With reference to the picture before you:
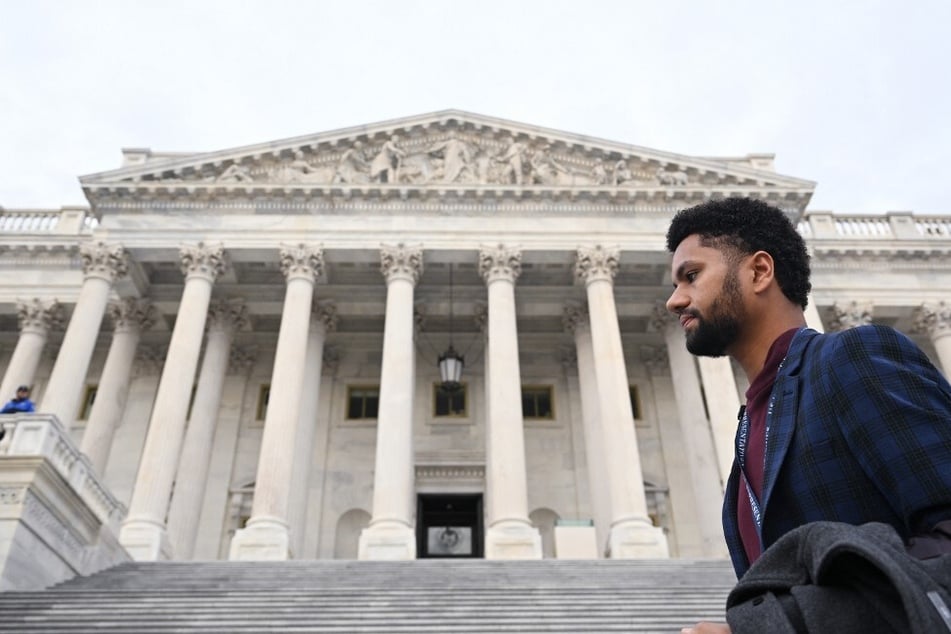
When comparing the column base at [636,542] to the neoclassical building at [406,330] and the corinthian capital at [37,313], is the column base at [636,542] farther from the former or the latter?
the corinthian capital at [37,313]

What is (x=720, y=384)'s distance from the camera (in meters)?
26.5

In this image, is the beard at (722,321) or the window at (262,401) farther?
the window at (262,401)

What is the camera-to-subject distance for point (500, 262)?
91.8 feet

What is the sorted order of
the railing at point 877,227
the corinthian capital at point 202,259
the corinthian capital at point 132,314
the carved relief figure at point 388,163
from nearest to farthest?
the corinthian capital at point 202,259 < the carved relief figure at point 388,163 < the corinthian capital at point 132,314 < the railing at point 877,227

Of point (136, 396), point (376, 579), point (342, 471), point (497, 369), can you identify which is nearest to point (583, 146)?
point (497, 369)

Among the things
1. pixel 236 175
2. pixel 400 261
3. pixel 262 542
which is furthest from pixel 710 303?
pixel 236 175

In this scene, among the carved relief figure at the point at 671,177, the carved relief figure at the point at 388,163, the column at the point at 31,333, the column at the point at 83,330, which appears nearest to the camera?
the column at the point at 83,330

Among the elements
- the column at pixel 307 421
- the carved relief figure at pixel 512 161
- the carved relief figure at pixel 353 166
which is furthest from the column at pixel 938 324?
the column at pixel 307 421

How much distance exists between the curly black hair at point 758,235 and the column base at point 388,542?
66.5ft

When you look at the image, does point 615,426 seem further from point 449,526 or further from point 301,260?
point 301,260

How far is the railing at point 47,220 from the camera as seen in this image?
32.9m

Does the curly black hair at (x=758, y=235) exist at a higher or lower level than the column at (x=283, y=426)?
lower

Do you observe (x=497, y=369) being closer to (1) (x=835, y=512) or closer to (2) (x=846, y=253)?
(2) (x=846, y=253)

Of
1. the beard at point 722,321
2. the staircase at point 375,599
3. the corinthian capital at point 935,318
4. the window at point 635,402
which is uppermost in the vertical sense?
the corinthian capital at point 935,318
